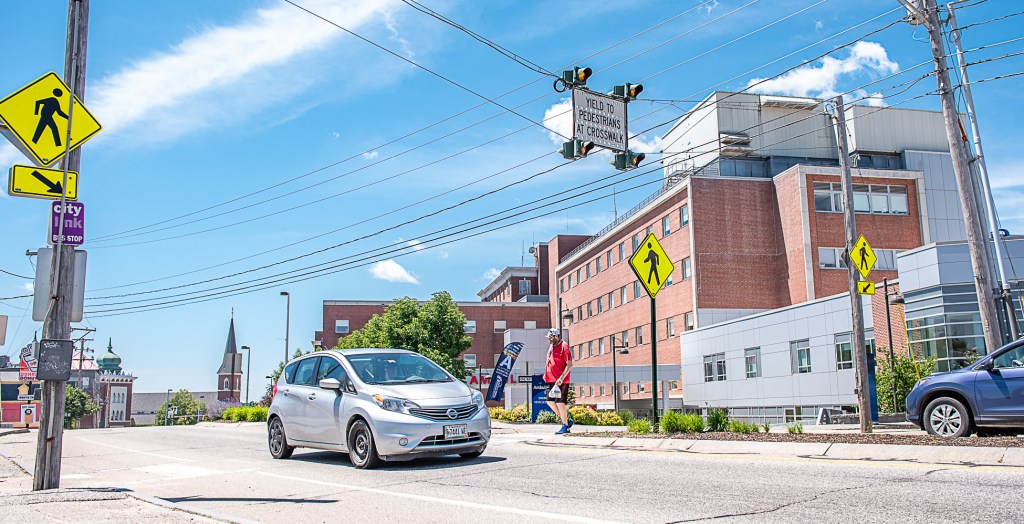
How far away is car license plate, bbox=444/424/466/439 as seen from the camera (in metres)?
9.69

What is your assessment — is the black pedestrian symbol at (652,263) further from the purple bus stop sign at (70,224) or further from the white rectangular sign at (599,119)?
the purple bus stop sign at (70,224)

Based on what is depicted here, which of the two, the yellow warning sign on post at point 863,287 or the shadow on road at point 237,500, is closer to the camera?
the shadow on road at point 237,500

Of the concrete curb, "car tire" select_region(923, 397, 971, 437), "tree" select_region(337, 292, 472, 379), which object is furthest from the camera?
"tree" select_region(337, 292, 472, 379)

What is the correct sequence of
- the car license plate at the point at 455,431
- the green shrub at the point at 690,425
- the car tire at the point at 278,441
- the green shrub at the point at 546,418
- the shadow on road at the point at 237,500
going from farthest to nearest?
the green shrub at the point at 546,418 < the green shrub at the point at 690,425 < the car tire at the point at 278,441 < the car license plate at the point at 455,431 < the shadow on road at the point at 237,500

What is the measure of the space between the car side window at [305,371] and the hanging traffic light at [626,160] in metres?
7.67

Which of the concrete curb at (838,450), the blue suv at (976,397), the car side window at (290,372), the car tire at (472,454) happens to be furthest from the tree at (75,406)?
the blue suv at (976,397)

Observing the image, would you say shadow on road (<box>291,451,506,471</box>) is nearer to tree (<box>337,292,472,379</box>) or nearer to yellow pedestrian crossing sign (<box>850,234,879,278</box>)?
yellow pedestrian crossing sign (<box>850,234,879,278</box>)

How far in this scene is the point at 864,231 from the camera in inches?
1946

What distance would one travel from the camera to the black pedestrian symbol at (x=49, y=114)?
26.9 ft

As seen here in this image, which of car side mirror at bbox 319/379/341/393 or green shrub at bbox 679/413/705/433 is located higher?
car side mirror at bbox 319/379/341/393

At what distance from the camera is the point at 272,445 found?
39.7 ft

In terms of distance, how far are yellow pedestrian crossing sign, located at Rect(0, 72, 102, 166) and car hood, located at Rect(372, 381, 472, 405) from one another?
437 centimetres

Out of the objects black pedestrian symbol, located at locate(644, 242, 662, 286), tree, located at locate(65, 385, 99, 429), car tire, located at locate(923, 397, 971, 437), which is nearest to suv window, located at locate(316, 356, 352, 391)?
black pedestrian symbol, located at locate(644, 242, 662, 286)

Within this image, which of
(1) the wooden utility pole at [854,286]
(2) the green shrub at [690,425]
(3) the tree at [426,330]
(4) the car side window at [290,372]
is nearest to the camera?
(4) the car side window at [290,372]
